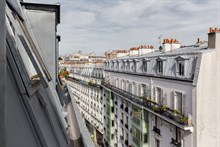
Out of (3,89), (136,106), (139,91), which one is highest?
(3,89)

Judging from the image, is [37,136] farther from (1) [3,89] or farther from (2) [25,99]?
(1) [3,89]

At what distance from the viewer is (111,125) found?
124ft

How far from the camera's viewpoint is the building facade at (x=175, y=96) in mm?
15008

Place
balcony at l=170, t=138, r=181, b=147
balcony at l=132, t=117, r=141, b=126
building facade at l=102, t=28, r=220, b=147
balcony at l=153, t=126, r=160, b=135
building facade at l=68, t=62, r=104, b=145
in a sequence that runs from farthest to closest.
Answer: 1. building facade at l=68, t=62, r=104, b=145
2. balcony at l=132, t=117, r=141, b=126
3. balcony at l=153, t=126, r=160, b=135
4. balcony at l=170, t=138, r=181, b=147
5. building facade at l=102, t=28, r=220, b=147

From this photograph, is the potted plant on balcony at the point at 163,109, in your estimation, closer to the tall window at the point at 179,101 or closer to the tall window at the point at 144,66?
the tall window at the point at 179,101

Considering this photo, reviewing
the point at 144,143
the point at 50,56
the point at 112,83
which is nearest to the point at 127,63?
the point at 112,83

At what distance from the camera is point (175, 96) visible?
17.3m

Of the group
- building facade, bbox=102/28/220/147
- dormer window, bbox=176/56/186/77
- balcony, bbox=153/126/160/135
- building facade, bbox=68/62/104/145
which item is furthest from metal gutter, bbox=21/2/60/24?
building facade, bbox=68/62/104/145

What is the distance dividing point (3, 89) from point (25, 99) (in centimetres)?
120

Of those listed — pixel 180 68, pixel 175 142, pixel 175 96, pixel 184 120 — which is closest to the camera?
pixel 184 120

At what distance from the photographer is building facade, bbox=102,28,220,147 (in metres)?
15.0

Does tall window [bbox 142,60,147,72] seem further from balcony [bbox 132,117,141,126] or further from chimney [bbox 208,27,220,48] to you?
chimney [bbox 208,27,220,48]

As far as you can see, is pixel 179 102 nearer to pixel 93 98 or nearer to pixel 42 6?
pixel 42 6

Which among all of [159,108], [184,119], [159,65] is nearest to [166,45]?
[159,65]
